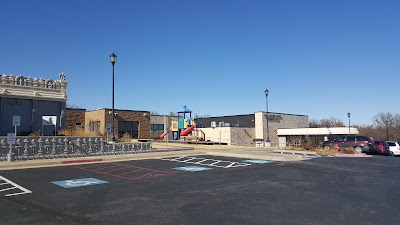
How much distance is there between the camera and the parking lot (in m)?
6.81

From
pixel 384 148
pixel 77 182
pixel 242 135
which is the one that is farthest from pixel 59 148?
pixel 242 135

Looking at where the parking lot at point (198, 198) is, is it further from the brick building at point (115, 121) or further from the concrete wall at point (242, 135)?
the concrete wall at point (242, 135)

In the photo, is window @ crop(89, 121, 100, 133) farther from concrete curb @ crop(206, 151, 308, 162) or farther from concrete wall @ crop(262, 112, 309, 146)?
concrete wall @ crop(262, 112, 309, 146)

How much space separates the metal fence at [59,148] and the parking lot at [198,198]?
14.4ft

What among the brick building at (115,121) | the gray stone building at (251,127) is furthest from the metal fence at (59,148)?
the gray stone building at (251,127)

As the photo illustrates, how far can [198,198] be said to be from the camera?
29.0ft

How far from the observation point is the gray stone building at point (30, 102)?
1126 inches

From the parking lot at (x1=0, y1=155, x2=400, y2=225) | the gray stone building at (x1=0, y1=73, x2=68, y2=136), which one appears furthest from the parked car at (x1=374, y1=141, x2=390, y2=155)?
the gray stone building at (x1=0, y1=73, x2=68, y2=136)

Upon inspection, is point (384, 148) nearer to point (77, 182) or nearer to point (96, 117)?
point (77, 182)

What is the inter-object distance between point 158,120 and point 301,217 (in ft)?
171

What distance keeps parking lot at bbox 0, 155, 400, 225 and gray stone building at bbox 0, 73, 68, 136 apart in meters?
17.0

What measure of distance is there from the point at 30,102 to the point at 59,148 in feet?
40.2

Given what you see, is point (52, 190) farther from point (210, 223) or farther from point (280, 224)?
point (280, 224)

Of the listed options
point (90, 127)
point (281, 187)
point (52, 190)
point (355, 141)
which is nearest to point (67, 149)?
point (52, 190)
